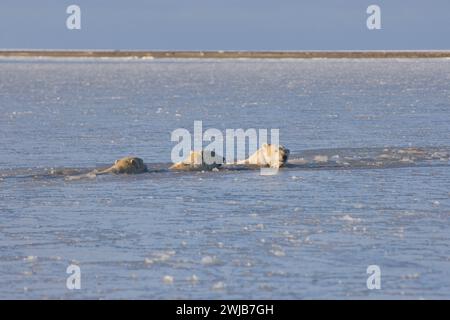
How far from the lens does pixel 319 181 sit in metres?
16.3

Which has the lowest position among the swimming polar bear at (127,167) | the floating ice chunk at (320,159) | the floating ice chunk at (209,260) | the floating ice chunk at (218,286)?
the floating ice chunk at (320,159)

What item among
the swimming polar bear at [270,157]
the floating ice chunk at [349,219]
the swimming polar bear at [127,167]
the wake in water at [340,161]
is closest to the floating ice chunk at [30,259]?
the floating ice chunk at [349,219]

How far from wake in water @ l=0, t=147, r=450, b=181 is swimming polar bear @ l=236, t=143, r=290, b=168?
14cm

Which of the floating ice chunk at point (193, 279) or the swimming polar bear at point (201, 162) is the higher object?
the swimming polar bear at point (201, 162)

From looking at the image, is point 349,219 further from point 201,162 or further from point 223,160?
point 223,160

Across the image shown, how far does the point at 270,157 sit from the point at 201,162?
44.0 inches

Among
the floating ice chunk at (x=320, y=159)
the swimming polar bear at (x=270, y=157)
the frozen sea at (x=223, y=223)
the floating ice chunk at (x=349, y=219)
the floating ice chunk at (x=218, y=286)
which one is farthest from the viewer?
the floating ice chunk at (x=320, y=159)

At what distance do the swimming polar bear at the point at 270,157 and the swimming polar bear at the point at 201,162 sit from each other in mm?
704

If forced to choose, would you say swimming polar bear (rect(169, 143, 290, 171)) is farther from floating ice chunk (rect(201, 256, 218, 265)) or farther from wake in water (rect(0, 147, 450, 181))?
floating ice chunk (rect(201, 256, 218, 265))

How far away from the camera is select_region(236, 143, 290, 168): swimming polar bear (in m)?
18.0

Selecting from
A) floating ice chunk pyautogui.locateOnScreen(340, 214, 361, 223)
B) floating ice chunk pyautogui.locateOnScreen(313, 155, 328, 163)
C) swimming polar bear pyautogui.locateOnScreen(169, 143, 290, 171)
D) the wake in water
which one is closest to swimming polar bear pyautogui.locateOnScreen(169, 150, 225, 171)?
swimming polar bear pyautogui.locateOnScreen(169, 143, 290, 171)

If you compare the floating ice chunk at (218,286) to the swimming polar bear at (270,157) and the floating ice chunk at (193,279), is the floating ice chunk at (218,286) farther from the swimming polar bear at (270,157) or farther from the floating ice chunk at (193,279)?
the swimming polar bear at (270,157)

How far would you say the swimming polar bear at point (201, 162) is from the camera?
17.8 m
